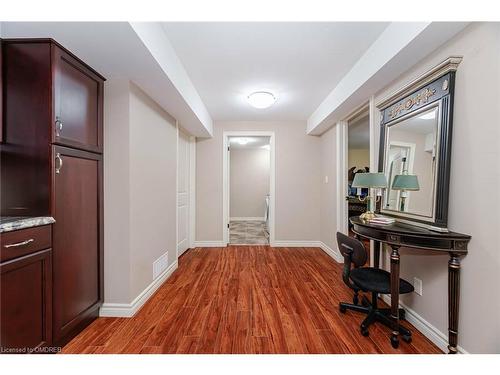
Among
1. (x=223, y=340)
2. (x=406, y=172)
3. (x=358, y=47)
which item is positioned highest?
(x=358, y=47)

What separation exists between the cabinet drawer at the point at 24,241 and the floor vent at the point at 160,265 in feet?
3.68

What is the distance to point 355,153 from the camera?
6762 millimetres

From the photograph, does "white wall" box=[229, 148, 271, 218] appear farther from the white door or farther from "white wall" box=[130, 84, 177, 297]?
"white wall" box=[130, 84, 177, 297]

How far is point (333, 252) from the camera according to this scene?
3438 mm

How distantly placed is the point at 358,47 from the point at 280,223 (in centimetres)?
294

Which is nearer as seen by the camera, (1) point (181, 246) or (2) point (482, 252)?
(2) point (482, 252)

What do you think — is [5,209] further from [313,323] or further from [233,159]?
[233,159]

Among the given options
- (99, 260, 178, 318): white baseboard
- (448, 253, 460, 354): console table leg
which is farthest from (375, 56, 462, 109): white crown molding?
(99, 260, 178, 318): white baseboard

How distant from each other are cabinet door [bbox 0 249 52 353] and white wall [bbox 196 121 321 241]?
9.05 feet

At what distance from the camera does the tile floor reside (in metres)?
4.52

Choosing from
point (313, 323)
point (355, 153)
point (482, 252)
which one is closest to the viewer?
point (482, 252)
